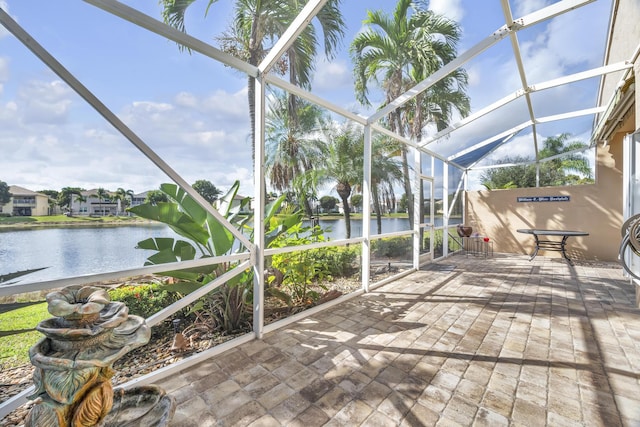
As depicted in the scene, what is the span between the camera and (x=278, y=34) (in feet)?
12.7

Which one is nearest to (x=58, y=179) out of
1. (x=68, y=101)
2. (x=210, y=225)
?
(x=68, y=101)

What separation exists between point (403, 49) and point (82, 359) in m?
7.65

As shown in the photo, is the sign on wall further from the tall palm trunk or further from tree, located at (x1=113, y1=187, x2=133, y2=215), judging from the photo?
tree, located at (x1=113, y1=187, x2=133, y2=215)

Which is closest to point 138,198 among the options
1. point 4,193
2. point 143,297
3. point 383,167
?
point 4,193

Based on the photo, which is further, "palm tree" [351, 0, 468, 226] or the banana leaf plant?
"palm tree" [351, 0, 468, 226]

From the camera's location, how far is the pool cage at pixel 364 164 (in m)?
1.83

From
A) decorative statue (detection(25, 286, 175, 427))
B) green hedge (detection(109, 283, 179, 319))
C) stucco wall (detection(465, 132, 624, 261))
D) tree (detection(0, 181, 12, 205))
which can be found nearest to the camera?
decorative statue (detection(25, 286, 175, 427))

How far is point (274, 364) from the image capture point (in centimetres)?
235

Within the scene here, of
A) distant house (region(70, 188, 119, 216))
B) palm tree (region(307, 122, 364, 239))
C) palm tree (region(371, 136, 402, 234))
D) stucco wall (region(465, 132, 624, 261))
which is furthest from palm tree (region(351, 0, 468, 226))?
distant house (region(70, 188, 119, 216))

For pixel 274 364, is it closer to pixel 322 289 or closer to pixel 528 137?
pixel 322 289

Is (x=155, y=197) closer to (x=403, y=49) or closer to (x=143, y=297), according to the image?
(x=143, y=297)

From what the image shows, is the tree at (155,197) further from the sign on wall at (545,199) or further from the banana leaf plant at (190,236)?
the sign on wall at (545,199)

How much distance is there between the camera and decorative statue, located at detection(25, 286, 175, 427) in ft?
3.45

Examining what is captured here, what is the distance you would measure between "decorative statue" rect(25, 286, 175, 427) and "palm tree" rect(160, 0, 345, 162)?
3.12 meters
